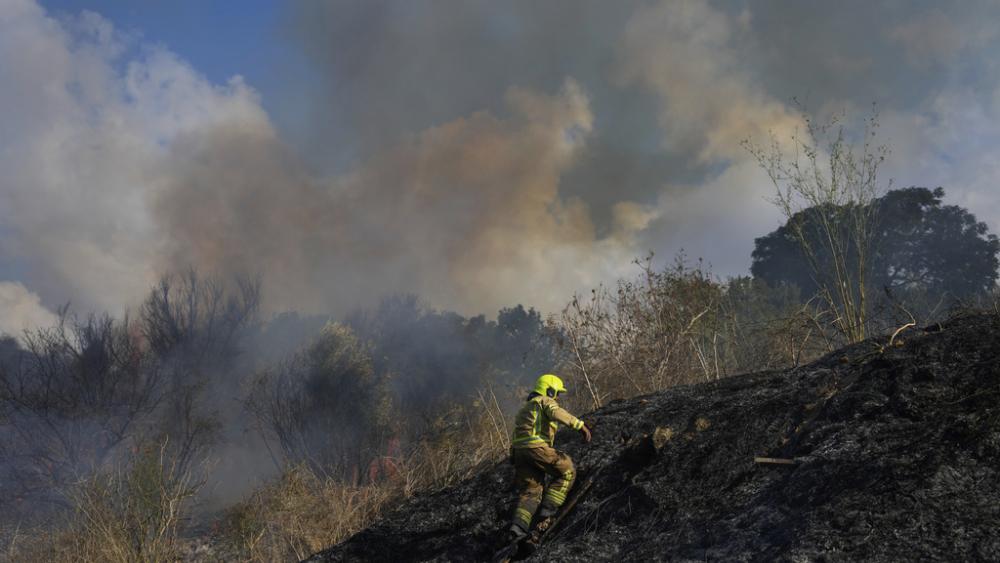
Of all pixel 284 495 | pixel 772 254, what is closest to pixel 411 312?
pixel 772 254

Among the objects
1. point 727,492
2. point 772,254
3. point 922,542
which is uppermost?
point 772,254

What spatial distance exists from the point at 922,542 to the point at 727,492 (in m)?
1.75

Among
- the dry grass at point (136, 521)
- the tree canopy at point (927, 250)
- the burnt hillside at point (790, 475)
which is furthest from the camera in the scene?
the tree canopy at point (927, 250)

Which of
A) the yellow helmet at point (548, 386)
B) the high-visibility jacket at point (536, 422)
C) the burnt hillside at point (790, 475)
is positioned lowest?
the burnt hillside at point (790, 475)

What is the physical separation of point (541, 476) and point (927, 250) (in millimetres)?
36151

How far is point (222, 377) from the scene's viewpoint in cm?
3183

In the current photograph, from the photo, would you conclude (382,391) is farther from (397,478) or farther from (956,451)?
(956,451)

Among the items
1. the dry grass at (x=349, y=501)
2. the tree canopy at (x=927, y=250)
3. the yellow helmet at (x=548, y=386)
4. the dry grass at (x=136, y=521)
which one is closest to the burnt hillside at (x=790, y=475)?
the yellow helmet at (x=548, y=386)

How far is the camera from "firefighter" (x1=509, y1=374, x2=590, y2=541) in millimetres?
7277

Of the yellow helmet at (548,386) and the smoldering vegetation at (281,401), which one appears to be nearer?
the yellow helmet at (548,386)

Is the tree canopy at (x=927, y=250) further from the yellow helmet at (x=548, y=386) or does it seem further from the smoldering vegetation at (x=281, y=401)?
the yellow helmet at (x=548, y=386)

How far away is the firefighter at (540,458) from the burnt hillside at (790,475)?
296mm

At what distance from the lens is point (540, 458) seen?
7.29 m

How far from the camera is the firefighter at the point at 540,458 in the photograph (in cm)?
728
